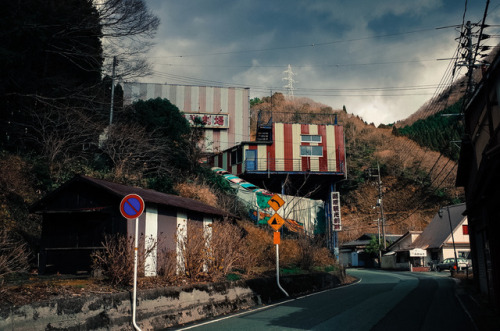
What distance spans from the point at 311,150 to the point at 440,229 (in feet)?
61.5

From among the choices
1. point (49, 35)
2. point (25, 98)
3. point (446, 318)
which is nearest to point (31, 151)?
point (25, 98)

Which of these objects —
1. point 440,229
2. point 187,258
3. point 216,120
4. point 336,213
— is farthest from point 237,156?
point 187,258

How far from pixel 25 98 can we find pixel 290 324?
1870 centimetres

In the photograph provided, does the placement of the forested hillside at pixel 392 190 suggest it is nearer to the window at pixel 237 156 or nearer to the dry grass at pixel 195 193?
the window at pixel 237 156

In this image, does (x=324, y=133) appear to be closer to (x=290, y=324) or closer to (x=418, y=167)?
(x=418, y=167)

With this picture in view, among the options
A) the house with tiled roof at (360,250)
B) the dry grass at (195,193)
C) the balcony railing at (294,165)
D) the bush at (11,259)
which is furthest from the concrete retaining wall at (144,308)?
the house with tiled roof at (360,250)

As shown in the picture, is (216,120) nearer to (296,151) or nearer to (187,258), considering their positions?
(296,151)

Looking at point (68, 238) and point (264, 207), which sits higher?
point (264, 207)

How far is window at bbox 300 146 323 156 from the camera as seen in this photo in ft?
146

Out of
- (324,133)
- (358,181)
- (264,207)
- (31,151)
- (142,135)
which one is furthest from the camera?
(358,181)

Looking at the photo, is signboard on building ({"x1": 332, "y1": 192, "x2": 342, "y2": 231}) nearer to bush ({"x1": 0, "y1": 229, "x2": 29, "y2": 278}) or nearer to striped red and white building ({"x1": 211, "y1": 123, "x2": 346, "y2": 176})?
striped red and white building ({"x1": 211, "y1": 123, "x2": 346, "y2": 176})

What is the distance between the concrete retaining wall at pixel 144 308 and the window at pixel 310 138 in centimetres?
3137

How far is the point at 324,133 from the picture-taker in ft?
148

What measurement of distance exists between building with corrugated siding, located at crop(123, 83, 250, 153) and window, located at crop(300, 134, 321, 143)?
679 cm
